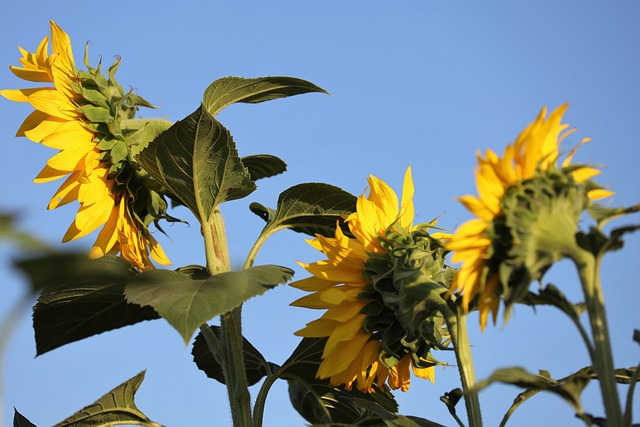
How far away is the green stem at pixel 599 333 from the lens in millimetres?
1245

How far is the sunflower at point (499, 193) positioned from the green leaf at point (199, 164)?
0.79m

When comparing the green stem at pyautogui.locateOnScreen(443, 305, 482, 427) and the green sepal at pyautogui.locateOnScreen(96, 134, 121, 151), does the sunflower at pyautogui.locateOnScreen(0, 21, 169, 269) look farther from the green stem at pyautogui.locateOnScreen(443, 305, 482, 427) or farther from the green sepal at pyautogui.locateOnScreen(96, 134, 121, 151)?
the green stem at pyautogui.locateOnScreen(443, 305, 482, 427)

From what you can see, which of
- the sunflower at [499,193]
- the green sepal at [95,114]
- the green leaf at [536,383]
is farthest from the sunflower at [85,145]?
the green leaf at [536,383]

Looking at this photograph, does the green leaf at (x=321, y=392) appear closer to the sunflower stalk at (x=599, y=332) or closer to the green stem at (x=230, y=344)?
the green stem at (x=230, y=344)

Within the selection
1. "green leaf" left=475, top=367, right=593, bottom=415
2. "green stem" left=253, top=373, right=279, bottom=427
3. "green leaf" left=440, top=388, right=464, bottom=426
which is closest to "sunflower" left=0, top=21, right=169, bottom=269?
"green stem" left=253, top=373, right=279, bottom=427

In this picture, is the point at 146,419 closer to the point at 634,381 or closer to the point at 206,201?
A: the point at 206,201

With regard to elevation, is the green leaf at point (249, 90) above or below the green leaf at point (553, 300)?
above

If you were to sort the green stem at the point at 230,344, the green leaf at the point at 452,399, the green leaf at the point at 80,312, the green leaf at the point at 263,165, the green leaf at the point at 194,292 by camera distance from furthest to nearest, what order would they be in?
the green leaf at the point at 263,165 → the green leaf at the point at 80,312 → the green stem at the point at 230,344 → the green leaf at the point at 452,399 → the green leaf at the point at 194,292

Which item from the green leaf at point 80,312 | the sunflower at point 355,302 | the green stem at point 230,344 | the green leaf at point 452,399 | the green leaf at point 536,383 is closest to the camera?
the green leaf at point 536,383

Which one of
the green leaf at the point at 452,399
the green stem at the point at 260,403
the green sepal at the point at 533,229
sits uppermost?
the green sepal at the point at 533,229

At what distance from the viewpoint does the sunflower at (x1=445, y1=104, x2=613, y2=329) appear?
1.42m

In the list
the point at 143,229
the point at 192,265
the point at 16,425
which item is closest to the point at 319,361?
the point at 192,265

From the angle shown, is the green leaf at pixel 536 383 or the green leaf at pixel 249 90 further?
the green leaf at pixel 249 90

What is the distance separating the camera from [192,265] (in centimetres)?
215
